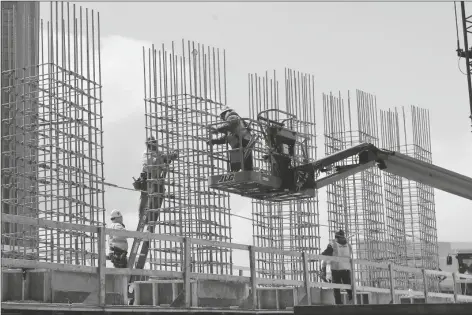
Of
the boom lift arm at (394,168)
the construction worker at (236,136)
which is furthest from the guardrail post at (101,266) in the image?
the boom lift arm at (394,168)

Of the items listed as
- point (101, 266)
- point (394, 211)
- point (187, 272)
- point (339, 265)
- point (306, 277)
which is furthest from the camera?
point (394, 211)

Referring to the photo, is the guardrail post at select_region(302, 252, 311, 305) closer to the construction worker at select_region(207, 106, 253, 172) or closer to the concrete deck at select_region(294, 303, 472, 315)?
the construction worker at select_region(207, 106, 253, 172)

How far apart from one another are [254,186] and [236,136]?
99cm

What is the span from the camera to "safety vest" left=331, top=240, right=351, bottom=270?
1950 cm

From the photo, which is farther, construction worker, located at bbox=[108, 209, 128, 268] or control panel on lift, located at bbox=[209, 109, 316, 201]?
construction worker, located at bbox=[108, 209, 128, 268]

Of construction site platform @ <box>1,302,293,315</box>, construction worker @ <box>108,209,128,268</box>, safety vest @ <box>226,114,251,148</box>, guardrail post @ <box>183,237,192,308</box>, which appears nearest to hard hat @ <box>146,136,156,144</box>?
construction worker @ <box>108,209,128,268</box>

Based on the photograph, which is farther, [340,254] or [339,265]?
[340,254]

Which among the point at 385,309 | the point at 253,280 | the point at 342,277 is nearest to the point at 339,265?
the point at 342,277

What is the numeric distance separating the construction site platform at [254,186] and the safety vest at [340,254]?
285 cm

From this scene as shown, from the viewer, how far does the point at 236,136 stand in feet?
52.1

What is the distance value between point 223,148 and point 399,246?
17297mm

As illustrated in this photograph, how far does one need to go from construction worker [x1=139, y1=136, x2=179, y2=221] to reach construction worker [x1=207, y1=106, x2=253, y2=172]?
475 cm

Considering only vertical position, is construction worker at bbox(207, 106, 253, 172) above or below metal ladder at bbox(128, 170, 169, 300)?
above

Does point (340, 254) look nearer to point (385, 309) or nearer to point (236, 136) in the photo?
point (236, 136)
